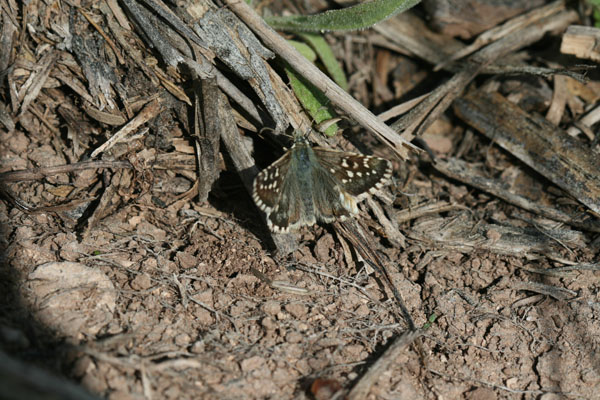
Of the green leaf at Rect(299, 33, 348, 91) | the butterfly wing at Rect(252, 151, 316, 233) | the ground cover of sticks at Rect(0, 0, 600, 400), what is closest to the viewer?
the ground cover of sticks at Rect(0, 0, 600, 400)

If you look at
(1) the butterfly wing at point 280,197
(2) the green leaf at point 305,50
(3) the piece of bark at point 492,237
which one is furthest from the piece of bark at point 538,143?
(1) the butterfly wing at point 280,197

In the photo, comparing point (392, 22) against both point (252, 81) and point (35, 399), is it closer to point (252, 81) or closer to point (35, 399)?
point (252, 81)

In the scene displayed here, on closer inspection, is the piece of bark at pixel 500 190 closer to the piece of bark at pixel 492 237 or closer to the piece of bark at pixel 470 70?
the piece of bark at pixel 492 237

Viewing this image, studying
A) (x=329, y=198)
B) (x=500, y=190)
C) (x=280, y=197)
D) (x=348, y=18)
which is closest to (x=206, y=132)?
(x=280, y=197)

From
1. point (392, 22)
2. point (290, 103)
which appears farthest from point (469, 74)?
point (290, 103)

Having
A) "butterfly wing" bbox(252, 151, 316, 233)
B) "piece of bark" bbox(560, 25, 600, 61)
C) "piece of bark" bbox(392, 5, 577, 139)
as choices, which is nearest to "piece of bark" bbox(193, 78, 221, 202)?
"butterfly wing" bbox(252, 151, 316, 233)

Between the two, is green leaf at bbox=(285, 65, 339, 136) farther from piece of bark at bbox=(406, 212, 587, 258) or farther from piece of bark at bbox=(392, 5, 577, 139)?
piece of bark at bbox=(406, 212, 587, 258)
